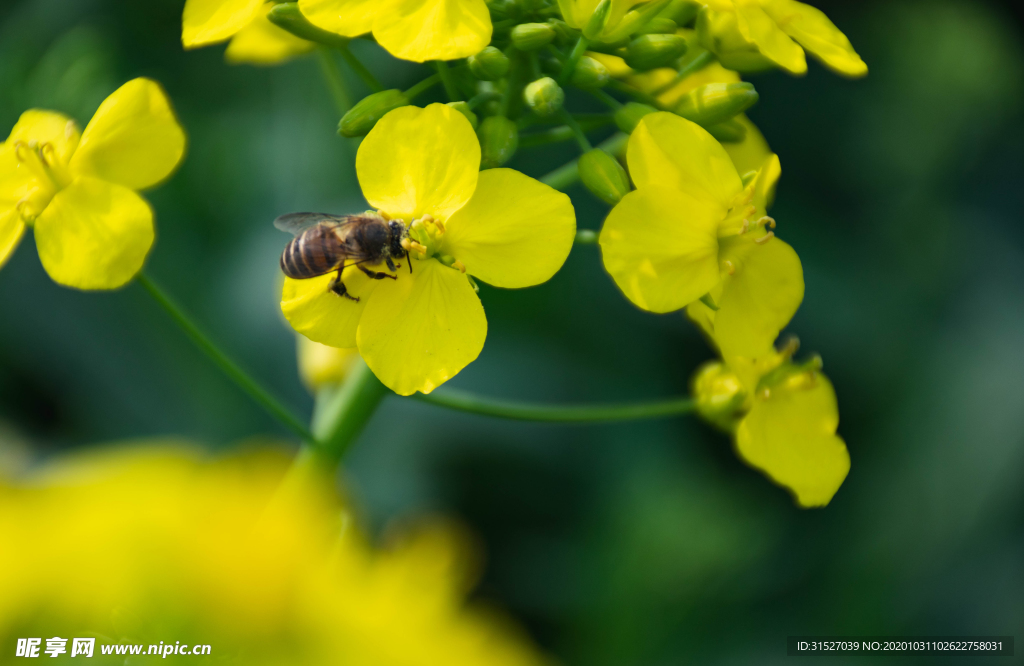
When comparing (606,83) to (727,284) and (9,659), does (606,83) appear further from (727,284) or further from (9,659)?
(9,659)

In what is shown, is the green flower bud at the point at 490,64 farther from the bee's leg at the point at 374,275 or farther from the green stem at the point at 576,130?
the bee's leg at the point at 374,275

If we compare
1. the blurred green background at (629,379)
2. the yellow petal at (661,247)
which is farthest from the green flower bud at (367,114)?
the blurred green background at (629,379)

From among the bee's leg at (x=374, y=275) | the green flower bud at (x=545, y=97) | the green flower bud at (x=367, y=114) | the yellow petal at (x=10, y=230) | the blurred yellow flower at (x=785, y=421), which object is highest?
the green flower bud at (x=545, y=97)

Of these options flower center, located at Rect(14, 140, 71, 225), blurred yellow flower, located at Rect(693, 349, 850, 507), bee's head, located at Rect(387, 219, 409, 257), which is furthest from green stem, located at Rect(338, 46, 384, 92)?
blurred yellow flower, located at Rect(693, 349, 850, 507)

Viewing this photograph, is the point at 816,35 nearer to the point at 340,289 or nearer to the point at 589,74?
the point at 589,74

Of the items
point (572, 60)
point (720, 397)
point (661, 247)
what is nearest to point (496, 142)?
point (572, 60)

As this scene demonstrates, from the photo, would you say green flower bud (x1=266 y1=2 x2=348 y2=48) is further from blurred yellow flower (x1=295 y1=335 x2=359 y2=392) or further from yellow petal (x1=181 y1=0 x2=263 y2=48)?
blurred yellow flower (x1=295 y1=335 x2=359 y2=392)
